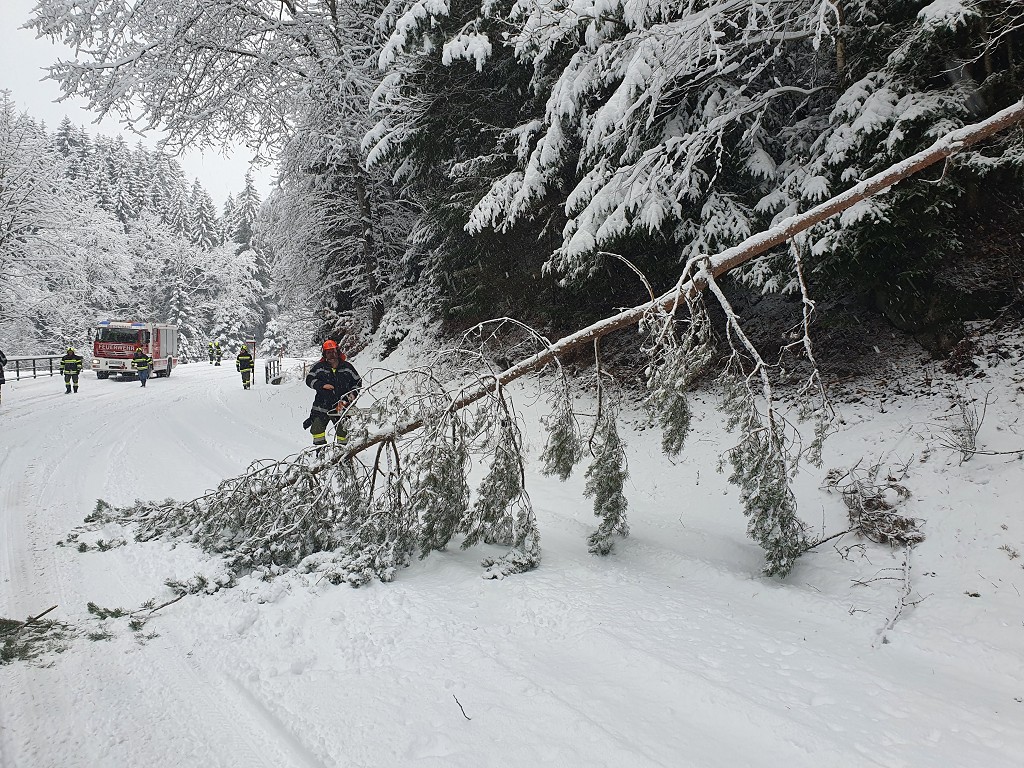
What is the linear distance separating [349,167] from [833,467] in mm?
15683

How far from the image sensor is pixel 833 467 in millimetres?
5770

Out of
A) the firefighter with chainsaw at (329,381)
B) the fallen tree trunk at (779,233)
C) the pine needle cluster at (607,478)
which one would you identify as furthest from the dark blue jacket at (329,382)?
the pine needle cluster at (607,478)

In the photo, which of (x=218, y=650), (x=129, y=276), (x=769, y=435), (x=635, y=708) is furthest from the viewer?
(x=129, y=276)

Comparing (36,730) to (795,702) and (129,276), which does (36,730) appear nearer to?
(795,702)

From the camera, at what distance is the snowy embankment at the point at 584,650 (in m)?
2.49

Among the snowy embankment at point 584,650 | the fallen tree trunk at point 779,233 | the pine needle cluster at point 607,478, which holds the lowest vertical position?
the snowy embankment at point 584,650

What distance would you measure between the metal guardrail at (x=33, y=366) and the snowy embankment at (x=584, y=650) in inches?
975

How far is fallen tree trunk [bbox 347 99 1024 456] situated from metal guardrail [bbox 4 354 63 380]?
28.1 metres

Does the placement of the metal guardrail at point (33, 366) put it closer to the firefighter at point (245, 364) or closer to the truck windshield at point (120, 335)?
the truck windshield at point (120, 335)

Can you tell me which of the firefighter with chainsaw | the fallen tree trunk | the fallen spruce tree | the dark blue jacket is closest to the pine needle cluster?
the fallen spruce tree

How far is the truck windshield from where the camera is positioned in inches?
999

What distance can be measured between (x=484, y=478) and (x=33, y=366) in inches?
1154

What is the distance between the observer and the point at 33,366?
78.3 feet

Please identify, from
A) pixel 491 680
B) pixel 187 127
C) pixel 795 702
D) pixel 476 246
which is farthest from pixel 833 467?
pixel 187 127
